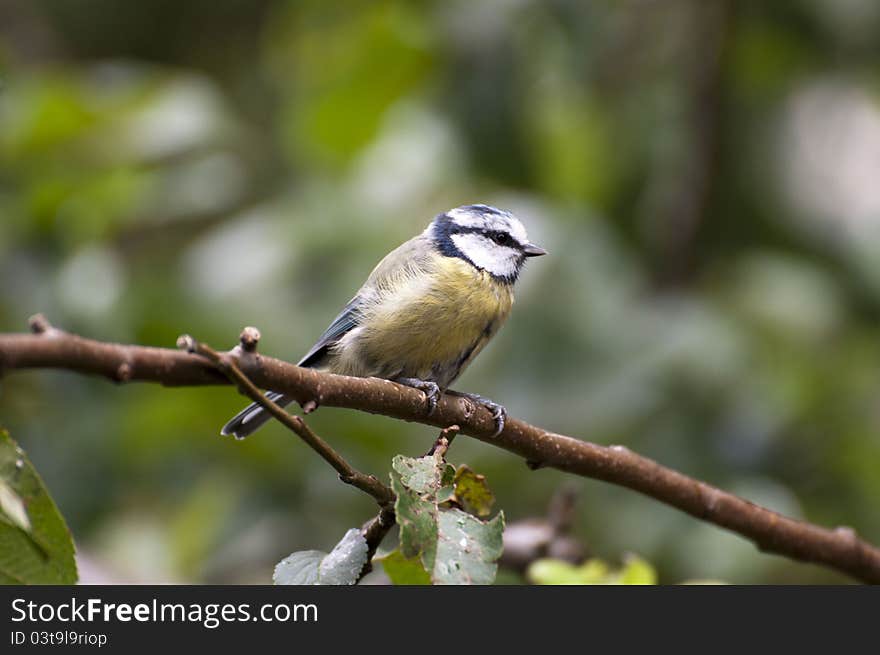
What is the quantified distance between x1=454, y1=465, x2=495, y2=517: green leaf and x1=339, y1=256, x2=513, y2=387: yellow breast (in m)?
0.81

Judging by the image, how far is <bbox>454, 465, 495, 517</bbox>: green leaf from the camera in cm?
161

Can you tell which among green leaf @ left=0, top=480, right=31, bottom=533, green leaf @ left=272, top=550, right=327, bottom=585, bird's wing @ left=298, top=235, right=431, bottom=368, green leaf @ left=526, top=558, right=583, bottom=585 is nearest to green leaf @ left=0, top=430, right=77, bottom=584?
green leaf @ left=0, top=480, right=31, bottom=533

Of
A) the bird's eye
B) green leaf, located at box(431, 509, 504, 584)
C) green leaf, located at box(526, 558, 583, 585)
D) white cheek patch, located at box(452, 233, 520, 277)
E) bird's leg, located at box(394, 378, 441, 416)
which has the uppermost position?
the bird's eye

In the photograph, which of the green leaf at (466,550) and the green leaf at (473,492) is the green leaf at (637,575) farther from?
the green leaf at (466,550)

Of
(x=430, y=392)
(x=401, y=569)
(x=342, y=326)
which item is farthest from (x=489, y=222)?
(x=401, y=569)

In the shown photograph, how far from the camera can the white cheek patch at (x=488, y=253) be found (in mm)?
2695

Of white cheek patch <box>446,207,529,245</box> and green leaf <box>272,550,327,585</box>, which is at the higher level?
white cheek patch <box>446,207,529,245</box>

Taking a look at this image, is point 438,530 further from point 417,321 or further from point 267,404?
point 417,321

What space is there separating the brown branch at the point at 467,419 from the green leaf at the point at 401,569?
0.22 metres

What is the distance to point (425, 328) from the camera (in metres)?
2.44

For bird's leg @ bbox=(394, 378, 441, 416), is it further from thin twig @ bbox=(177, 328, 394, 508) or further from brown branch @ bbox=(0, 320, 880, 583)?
thin twig @ bbox=(177, 328, 394, 508)

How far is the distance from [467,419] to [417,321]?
0.67m
